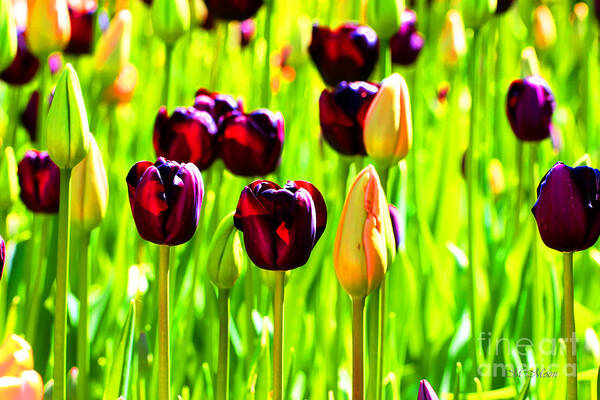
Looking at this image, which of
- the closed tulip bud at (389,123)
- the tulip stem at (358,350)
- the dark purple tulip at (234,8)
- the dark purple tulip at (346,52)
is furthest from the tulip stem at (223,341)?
the dark purple tulip at (234,8)

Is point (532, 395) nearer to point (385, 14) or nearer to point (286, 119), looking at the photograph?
point (385, 14)

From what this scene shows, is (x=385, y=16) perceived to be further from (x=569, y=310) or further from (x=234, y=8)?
(x=569, y=310)

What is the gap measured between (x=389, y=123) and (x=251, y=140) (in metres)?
0.21

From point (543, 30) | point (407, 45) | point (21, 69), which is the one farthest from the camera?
point (543, 30)

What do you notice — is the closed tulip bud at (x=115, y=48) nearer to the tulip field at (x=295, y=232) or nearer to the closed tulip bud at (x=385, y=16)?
the tulip field at (x=295, y=232)

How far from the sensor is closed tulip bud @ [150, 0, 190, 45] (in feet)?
4.02

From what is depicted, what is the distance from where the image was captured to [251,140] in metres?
1.03

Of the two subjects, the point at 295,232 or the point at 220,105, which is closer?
the point at 295,232

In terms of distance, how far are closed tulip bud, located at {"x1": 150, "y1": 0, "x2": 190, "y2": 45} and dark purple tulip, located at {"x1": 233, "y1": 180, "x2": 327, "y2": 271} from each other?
1.92 ft

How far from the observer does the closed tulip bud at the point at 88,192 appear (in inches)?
34.4

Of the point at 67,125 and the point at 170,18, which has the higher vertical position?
the point at 170,18

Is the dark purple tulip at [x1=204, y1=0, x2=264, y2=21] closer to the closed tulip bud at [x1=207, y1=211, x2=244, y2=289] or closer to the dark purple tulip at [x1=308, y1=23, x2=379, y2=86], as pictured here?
the dark purple tulip at [x1=308, y1=23, x2=379, y2=86]

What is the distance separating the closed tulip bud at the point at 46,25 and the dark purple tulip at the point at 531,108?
0.63 meters

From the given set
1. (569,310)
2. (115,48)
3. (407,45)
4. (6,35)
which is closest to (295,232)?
(569,310)
